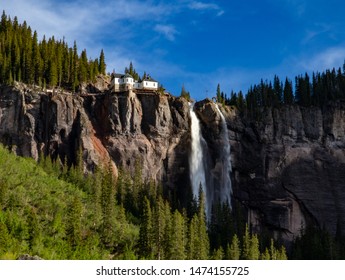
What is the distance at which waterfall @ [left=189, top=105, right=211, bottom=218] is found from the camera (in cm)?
12150

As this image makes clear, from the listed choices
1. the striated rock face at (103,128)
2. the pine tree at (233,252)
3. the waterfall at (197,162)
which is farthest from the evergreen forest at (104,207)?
the waterfall at (197,162)

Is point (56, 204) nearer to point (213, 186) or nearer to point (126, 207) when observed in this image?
point (126, 207)

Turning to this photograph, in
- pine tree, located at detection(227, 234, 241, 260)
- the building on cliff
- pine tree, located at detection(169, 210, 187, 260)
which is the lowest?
pine tree, located at detection(227, 234, 241, 260)

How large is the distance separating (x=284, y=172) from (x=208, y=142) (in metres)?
18.6

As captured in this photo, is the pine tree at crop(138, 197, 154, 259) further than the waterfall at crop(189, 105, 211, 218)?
No

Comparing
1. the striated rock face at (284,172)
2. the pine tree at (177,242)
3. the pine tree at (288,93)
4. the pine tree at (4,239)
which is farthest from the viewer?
the pine tree at (288,93)

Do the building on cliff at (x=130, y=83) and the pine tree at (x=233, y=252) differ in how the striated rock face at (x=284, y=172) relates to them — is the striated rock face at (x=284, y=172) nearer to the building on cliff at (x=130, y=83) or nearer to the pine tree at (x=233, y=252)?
the building on cliff at (x=130, y=83)

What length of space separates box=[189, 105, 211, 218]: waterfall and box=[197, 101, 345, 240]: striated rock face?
87.3 inches

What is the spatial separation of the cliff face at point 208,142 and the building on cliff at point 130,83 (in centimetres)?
500

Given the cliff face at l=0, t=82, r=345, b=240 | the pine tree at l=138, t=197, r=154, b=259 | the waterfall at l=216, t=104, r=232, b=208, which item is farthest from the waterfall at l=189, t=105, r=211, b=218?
the pine tree at l=138, t=197, r=154, b=259

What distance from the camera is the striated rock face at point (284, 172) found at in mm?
124500

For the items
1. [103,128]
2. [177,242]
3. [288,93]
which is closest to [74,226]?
[177,242]

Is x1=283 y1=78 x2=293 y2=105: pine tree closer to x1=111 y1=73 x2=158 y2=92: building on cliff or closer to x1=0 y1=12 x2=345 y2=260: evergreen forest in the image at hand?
x1=0 y1=12 x2=345 y2=260: evergreen forest

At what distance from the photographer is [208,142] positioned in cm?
12519
